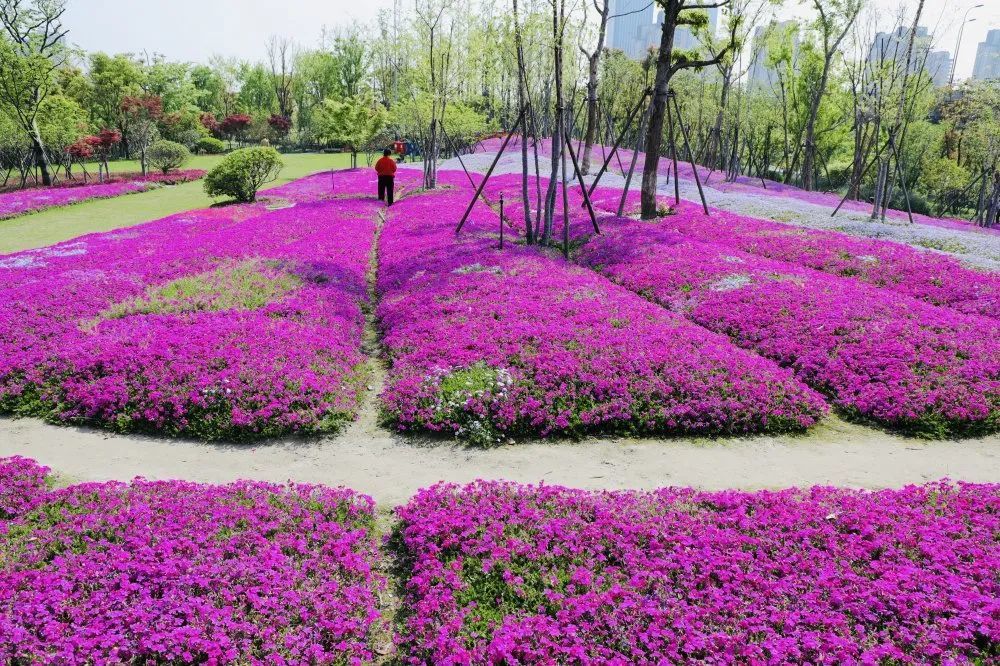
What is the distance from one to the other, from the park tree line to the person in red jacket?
254 inches

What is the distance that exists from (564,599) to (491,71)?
1694 inches

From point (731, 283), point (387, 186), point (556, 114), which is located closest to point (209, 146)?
point (387, 186)

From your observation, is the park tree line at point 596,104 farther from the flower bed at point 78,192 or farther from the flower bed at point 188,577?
the flower bed at point 188,577

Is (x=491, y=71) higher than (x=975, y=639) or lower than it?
higher

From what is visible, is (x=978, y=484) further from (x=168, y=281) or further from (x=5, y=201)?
(x=5, y=201)

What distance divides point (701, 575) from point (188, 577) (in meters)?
5.68

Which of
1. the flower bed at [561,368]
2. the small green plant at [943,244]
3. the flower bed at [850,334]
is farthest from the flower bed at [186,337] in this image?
the small green plant at [943,244]

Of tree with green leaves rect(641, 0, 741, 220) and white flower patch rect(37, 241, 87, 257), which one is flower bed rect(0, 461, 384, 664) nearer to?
white flower patch rect(37, 241, 87, 257)

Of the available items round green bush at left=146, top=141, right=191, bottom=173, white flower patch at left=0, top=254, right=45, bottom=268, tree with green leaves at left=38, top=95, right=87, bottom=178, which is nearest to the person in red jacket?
white flower patch at left=0, top=254, right=45, bottom=268

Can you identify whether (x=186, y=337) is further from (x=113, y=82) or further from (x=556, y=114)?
(x=113, y=82)

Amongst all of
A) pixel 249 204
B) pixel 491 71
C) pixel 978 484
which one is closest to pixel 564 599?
pixel 978 484

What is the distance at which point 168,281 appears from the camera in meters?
19.0

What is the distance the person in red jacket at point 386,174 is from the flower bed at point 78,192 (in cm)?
2278

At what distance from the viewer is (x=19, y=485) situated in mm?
8570
